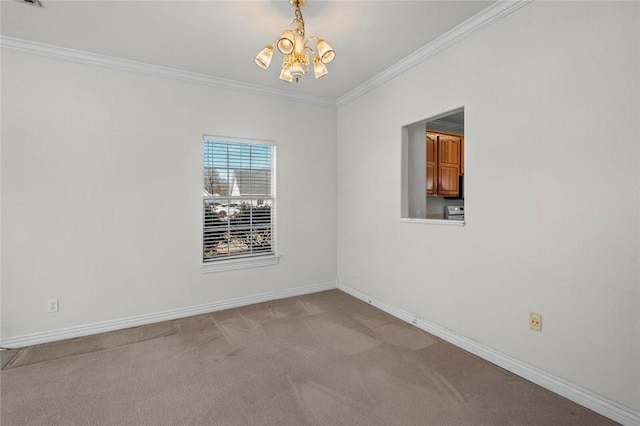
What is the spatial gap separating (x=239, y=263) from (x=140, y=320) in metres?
1.18

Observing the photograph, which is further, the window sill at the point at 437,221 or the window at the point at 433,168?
the window at the point at 433,168

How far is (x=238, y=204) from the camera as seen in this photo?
12.5ft

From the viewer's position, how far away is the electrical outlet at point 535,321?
6.86ft

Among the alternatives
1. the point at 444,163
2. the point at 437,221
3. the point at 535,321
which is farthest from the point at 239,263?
the point at 444,163

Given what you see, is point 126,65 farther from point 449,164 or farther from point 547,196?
point 449,164

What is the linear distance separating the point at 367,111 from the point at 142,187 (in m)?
2.77

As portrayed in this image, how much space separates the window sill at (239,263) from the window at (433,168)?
179cm

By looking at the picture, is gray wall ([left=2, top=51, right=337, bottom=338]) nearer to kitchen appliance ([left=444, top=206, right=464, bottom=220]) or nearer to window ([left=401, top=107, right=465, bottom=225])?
window ([left=401, top=107, right=465, bottom=225])

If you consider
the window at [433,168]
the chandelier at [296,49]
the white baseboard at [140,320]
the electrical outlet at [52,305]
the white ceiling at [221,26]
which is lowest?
the white baseboard at [140,320]

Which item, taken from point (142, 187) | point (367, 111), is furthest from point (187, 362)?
point (367, 111)

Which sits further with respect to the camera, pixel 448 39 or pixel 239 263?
pixel 239 263

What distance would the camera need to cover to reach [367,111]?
148 inches

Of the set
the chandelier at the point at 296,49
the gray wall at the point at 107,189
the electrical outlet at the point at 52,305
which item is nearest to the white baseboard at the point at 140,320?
the gray wall at the point at 107,189

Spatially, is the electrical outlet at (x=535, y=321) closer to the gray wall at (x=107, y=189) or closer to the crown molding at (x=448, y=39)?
the crown molding at (x=448, y=39)
